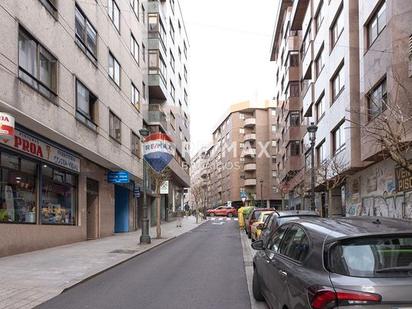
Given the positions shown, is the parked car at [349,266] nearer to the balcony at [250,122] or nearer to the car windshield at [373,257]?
the car windshield at [373,257]

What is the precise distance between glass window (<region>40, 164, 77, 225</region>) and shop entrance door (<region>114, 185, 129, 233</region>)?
10.8m

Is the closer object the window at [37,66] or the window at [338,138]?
the window at [37,66]

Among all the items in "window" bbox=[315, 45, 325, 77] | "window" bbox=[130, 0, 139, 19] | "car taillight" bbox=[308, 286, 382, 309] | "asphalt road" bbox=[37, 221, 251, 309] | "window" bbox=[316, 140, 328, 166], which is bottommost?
"asphalt road" bbox=[37, 221, 251, 309]

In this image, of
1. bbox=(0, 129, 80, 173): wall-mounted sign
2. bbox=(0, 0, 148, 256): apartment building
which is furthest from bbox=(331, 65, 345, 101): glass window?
bbox=(0, 129, 80, 173): wall-mounted sign

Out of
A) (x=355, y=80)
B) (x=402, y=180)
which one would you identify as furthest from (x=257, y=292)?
(x=355, y=80)

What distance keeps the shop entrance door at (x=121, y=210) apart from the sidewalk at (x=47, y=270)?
48.0 feet

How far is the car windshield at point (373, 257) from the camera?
173 inches

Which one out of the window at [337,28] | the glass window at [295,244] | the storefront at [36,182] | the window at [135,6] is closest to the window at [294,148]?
the window at [337,28]

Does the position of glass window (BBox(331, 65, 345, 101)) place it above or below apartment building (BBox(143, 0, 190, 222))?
below

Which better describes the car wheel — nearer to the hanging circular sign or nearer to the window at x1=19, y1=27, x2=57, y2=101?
the window at x1=19, y1=27, x2=57, y2=101

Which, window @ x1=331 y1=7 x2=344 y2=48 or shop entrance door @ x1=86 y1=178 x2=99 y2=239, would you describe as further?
window @ x1=331 y1=7 x2=344 y2=48

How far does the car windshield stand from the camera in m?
4.39

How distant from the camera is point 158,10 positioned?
1713 inches

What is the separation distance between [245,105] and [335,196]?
71728 millimetres
